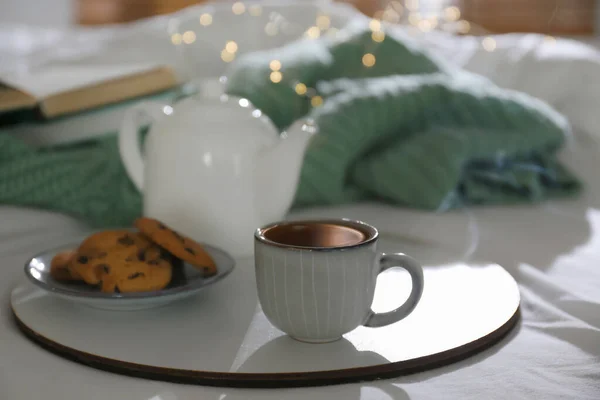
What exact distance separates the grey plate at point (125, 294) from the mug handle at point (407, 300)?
0.13 meters

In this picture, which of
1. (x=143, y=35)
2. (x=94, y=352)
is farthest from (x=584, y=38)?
(x=94, y=352)

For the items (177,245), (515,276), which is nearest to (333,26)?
(515,276)

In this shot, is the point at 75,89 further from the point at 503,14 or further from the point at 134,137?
the point at 503,14

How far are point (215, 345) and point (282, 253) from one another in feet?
0.27

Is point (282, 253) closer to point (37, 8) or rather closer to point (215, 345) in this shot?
point (215, 345)

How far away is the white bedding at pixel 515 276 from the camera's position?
0.44 m

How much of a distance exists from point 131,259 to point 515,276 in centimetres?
37

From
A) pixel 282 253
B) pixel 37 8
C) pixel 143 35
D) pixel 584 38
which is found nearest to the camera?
pixel 282 253

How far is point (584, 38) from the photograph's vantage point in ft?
7.22

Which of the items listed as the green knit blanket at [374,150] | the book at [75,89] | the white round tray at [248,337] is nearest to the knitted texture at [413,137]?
the green knit blanket at [374,150]

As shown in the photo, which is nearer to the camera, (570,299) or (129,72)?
(570,299)

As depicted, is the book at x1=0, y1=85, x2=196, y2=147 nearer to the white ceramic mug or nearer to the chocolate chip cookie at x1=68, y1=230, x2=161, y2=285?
the chocolate chip cookie at x1=68, y1=230, x2=161, y2=285

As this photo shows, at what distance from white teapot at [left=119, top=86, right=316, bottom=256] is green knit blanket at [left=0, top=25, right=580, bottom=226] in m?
0.18

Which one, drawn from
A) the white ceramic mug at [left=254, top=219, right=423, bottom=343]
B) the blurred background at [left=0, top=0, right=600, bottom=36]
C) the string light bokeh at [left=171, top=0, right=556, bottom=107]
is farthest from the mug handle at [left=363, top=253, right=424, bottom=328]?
the blurred background at [left=0, top=0, right=600, bottom=36]
